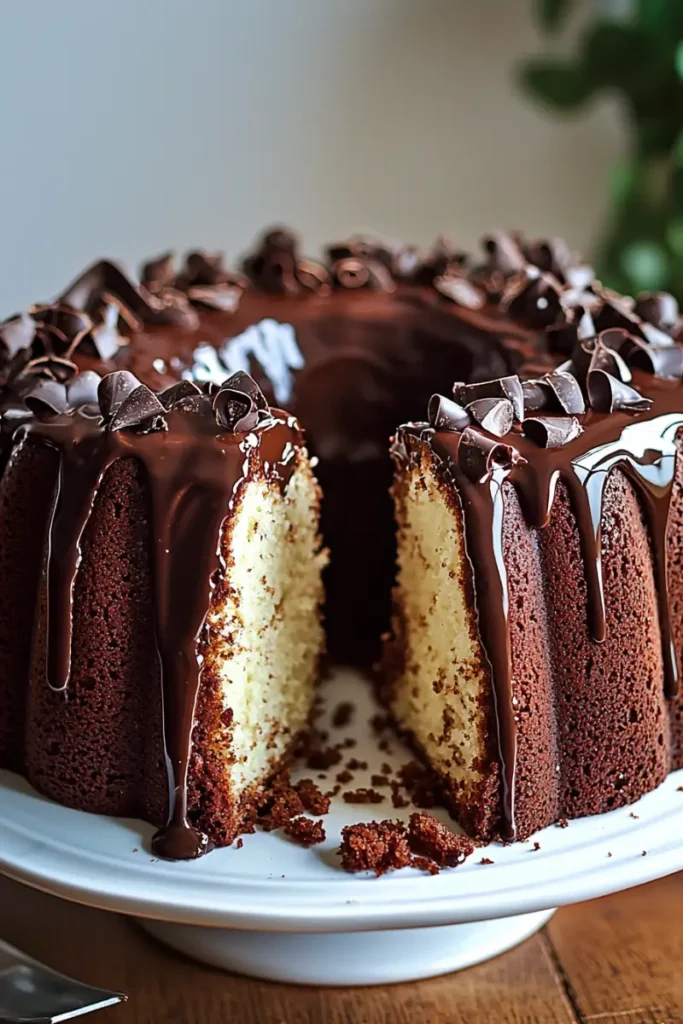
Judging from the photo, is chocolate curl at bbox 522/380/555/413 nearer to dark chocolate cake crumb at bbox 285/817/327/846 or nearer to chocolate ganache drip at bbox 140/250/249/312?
dark chocolate cake crumb at bbox 285/817/327/846

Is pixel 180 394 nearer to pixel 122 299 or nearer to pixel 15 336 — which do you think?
pixel 15 336

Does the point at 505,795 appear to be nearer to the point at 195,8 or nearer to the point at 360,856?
the point at 360,856

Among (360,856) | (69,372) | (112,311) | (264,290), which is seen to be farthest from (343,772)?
(264,290)

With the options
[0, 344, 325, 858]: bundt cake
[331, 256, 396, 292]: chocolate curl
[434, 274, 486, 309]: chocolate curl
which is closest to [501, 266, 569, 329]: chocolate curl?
[434, 274, 486, 309]: chocolate curl

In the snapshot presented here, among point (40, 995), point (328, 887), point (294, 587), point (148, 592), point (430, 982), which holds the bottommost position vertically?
point (430, 982)

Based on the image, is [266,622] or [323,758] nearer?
[266,622]

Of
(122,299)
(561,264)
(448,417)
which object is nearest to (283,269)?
(122,299)

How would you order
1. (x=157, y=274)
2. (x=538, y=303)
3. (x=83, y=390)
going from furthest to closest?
1. (x=157, y=274)
2. (x=538, y=303)
3. (x=83, y=390)
